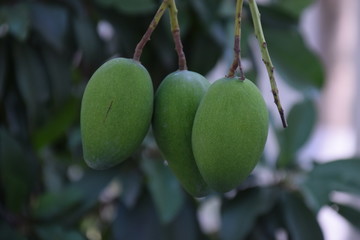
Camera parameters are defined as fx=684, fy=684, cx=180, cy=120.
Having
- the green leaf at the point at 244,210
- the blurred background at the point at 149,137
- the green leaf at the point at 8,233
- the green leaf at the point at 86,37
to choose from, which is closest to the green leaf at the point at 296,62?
the blurred background at the point at 149,137

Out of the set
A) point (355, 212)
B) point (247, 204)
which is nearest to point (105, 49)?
point (247, 204)

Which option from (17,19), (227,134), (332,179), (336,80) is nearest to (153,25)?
(227,134)

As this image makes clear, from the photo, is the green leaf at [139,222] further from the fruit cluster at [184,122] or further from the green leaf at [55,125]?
the fruit cluster at [184,122]

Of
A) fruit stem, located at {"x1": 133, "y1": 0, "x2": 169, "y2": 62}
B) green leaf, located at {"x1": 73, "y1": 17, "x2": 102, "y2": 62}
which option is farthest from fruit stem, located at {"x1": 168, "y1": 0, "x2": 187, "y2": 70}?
green leaf, located at {"x1": 73, "y1": 17, "x2": 102, "y2": 62}

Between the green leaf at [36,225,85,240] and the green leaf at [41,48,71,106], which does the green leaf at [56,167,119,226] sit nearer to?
the green leaf at [36,225,85,240]

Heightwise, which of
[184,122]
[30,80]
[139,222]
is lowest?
[139,222]

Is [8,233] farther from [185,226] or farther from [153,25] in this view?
[153,25]
